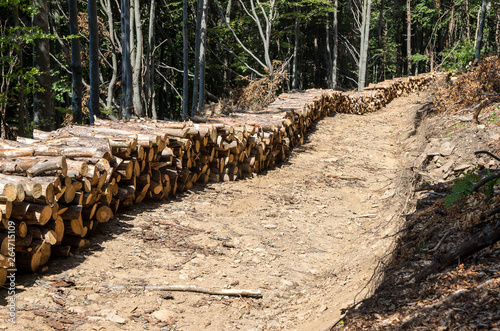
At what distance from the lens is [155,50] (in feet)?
82.7

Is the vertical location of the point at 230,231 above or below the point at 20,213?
below

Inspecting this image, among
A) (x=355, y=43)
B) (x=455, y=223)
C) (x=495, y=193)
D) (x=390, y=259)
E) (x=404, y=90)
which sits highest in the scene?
(x=355, y=43)

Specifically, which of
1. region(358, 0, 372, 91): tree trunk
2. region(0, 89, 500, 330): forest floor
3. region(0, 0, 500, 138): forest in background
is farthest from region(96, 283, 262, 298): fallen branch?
region(358, 0, 372, 91): tree trunk

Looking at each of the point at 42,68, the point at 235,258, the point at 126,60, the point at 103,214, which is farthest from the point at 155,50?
the point at 235,258

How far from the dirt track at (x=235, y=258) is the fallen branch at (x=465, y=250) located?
755 mm

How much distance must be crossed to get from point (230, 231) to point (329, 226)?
1.62 meters

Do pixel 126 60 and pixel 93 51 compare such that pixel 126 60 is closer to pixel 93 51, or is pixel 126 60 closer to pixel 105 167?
pixel 93 51

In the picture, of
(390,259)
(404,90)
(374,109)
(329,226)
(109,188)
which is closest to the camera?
(390,259)

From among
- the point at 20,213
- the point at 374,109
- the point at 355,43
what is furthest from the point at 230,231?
the point at 355,43

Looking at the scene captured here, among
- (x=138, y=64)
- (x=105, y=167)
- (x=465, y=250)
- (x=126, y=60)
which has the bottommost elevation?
(x=465, y=250)

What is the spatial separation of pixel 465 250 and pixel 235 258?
2.67m

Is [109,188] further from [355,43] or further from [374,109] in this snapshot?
[355,43]

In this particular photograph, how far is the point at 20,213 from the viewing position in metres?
3.80

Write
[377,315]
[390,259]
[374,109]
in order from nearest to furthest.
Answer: [377,315] → [390,259] → [374,109]
